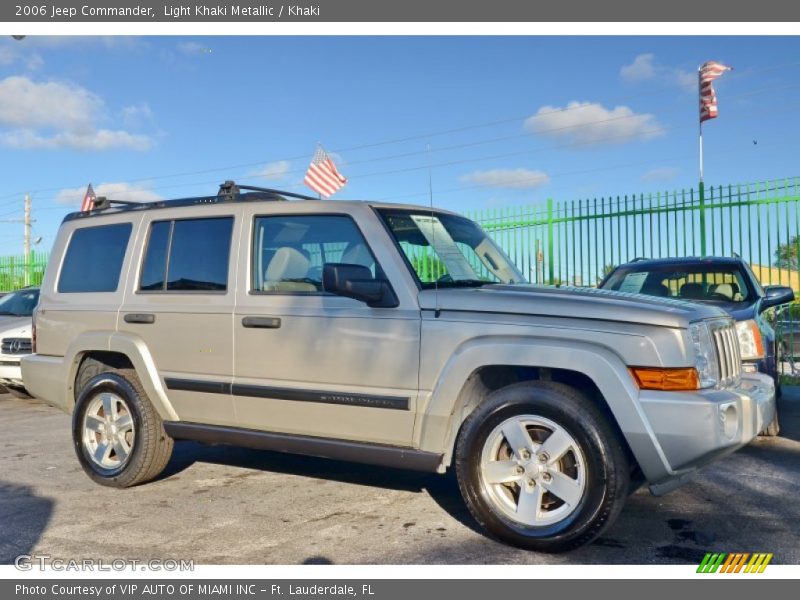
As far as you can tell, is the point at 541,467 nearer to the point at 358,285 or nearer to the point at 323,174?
the point at 358,285

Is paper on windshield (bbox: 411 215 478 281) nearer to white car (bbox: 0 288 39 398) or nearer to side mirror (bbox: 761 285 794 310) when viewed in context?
side mirror (bbox: 761 285 794 310)

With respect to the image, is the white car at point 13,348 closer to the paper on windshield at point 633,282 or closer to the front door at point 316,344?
the front door at point 316,344

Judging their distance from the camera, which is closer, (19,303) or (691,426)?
(691,426)

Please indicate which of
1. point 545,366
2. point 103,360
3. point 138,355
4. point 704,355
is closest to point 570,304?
point 545,366

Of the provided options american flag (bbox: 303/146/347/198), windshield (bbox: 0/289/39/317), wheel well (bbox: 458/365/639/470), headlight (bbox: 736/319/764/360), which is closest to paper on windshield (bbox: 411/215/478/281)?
wheel well (bbox: 458/365/639/470)

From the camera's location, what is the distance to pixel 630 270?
295 inches

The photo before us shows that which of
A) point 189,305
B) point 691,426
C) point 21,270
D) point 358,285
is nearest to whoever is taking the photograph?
point 691,426

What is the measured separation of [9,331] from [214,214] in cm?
596

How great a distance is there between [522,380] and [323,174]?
13.6 m

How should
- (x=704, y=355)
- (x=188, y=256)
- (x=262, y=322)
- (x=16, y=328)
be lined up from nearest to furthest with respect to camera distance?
1. (x=704, y=355)
2. (x=262, y=322)
3. (x=188, y=256)
4. (x=16, y=328)

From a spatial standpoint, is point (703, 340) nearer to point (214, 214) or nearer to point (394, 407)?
point (394, 407)

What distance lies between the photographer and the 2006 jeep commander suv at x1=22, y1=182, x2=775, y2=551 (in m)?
3.73

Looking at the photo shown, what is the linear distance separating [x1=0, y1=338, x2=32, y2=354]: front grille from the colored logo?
27.7ft

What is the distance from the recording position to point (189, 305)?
5027 millimetres
